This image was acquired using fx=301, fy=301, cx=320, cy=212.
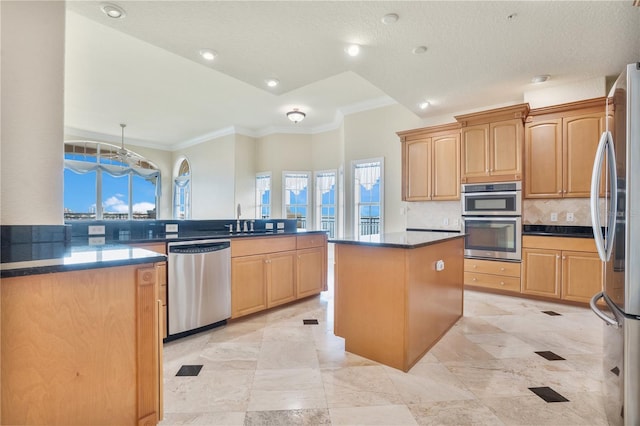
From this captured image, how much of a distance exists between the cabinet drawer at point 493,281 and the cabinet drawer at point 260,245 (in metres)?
2.58

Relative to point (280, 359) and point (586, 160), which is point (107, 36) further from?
point (586, 160)

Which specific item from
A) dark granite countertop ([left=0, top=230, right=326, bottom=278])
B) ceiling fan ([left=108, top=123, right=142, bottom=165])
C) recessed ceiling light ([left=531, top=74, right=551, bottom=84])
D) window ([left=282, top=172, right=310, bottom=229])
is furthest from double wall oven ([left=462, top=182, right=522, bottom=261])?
ceiling fan ([left=108, top=123, right=142, bottom=165])

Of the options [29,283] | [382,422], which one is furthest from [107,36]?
[382,422]

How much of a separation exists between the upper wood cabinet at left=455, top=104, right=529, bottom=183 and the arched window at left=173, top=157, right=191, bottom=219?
23.5 feet

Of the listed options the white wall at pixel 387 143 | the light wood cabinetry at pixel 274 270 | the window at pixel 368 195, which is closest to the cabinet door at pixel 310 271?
the light wood cabinetry at pixel 274 270

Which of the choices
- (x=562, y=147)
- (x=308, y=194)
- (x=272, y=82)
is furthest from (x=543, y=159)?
(x=308, y=194)

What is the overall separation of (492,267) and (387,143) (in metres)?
2.55

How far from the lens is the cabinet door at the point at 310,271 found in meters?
3.76

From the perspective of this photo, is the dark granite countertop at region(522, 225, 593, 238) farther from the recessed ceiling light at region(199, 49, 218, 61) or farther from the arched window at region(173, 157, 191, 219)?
the arched window at region(173, 157, 191, 219)

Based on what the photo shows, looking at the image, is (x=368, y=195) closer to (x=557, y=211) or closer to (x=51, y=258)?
(x=557, y=211)

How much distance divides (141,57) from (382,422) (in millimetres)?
4694

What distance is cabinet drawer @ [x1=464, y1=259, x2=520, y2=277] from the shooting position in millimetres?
3947

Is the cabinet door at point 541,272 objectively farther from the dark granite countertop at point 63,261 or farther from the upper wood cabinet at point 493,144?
the dark granite countertop at point 63,261

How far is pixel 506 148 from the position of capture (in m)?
4.00
